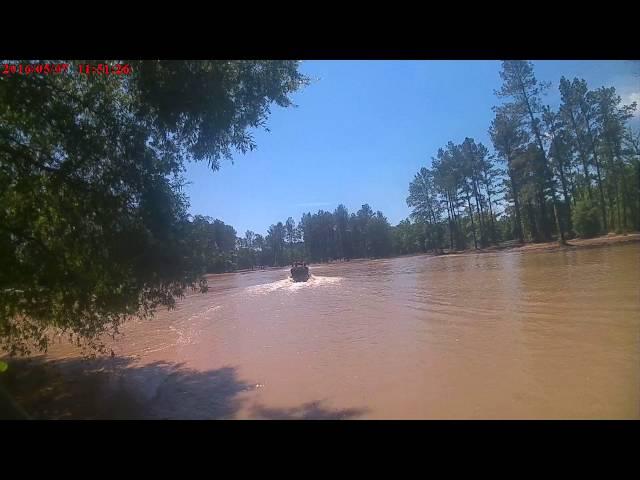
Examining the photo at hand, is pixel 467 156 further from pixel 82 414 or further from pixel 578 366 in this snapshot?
pixel 82 414

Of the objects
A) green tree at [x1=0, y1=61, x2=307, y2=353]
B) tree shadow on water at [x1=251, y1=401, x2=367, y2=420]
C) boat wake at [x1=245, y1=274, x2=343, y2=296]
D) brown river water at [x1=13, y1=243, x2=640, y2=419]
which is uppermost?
green tree at [x1=0, y1=61, x2=307, y2=353]

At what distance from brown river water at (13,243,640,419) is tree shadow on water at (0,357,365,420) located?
0.04 meters

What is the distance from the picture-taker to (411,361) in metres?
7.28

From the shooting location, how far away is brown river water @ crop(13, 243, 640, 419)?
5215mm

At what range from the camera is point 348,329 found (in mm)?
11062

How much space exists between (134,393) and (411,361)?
532cm

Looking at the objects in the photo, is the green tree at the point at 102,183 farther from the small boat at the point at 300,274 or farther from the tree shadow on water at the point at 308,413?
the small boat at the point at 300,274

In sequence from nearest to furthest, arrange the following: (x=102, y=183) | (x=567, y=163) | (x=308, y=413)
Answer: (x=308, y=413), (x=102, y=183), (x=567, y=163)

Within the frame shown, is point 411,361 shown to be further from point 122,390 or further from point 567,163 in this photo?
point 567,163

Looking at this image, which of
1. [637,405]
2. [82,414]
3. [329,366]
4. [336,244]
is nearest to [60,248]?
[82,414]

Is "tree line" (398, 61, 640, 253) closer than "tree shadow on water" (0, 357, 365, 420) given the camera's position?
No

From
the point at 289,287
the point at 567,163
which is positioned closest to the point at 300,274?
the point at 289,287
